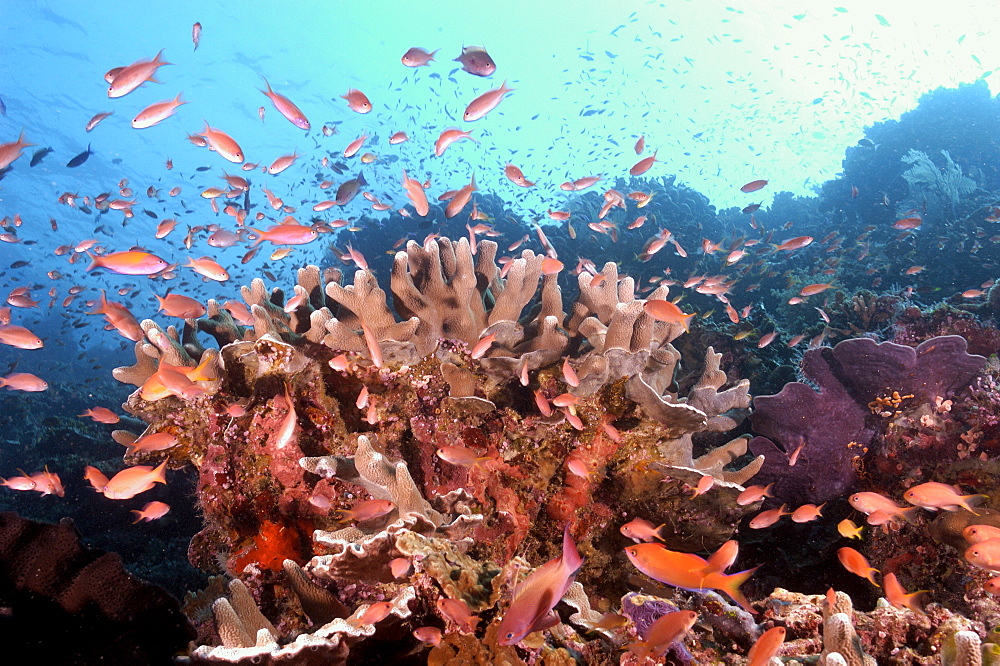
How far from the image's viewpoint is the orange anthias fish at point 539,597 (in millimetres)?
1474

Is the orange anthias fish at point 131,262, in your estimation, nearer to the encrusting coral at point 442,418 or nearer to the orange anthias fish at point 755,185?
the encrusting coral at point 442,418

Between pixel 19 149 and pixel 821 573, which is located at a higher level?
pixel 19 149

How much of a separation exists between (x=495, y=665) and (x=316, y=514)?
1931 millimetres

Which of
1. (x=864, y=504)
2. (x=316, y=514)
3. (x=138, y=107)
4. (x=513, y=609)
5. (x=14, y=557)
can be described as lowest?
(x=138, y=107)

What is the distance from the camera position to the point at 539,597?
5.00 ft

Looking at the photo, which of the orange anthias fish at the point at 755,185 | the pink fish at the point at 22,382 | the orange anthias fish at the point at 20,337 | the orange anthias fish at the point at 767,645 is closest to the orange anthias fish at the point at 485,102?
the orange anthias fish at the point at 767,645

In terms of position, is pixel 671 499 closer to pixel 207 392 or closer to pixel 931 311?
pixel 207 392

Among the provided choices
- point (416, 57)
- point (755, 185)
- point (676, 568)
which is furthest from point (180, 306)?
point (755, 185)

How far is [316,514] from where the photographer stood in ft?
11.0

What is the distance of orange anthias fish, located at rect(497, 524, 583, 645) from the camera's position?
147 cm

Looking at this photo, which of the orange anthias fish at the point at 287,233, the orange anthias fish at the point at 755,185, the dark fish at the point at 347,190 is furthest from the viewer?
the orange anthias fish at the point at 755,185

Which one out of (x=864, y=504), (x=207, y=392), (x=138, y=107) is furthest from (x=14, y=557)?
(x=138, y=107)

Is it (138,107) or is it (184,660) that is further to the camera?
(138,107)

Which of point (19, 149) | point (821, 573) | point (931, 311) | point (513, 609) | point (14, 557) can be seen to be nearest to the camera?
point (513, 609)
